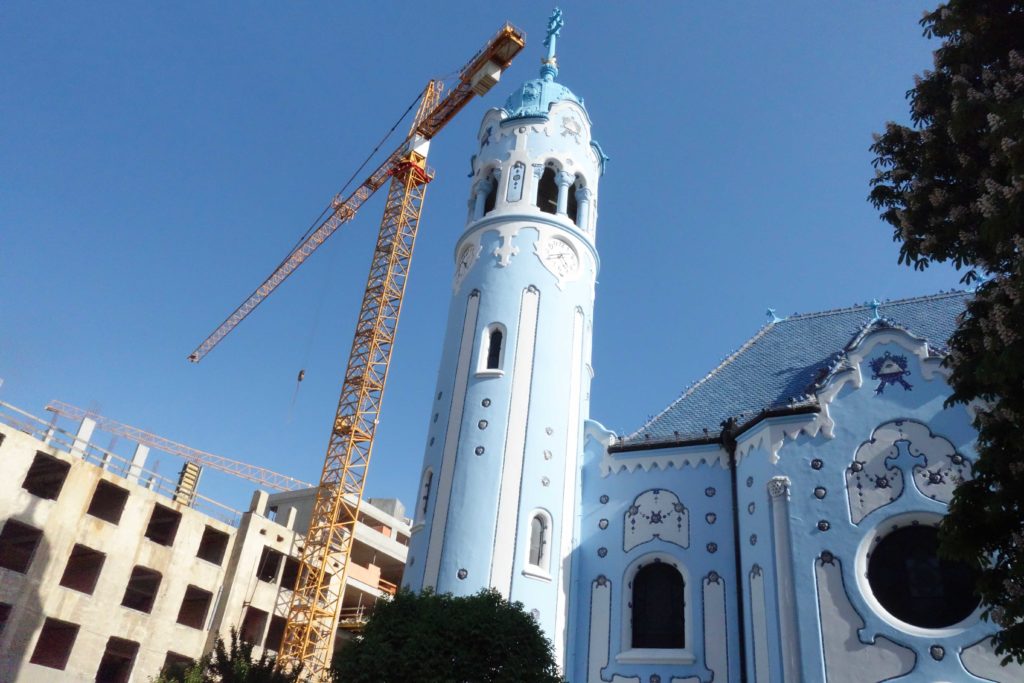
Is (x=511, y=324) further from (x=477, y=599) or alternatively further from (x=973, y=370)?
(x=973, y=370)

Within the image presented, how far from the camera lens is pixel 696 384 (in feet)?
82.9

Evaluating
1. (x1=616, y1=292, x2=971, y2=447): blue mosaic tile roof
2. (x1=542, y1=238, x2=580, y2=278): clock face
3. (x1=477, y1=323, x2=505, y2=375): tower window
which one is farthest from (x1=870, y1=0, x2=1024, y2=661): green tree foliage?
(x1=542, y1=238, x2=580, y2=278): clock face

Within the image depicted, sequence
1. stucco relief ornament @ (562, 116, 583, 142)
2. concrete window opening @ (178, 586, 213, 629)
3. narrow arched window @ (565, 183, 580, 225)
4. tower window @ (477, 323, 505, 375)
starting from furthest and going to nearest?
concrete window opening @ (178, 586, 213, 629)
stucco relief ornament @ (562, 116, 583, 142)
narrow arched window @ (565, 183, 580, 225)
tower window @ (477, 323, 505, 375)

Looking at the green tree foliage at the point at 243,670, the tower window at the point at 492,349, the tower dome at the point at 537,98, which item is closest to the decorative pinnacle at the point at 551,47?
the tower dome at the point at 537,98

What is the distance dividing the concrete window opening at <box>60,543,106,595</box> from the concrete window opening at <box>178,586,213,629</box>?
459 cm

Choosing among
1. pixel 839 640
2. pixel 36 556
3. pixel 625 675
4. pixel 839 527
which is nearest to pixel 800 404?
pixel 839 527

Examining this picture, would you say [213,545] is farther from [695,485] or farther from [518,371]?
[695,485]

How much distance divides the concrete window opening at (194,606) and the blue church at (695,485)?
18.4m

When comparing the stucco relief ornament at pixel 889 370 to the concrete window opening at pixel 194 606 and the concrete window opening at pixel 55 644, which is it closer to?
the concrete window opening at pixel 55 644

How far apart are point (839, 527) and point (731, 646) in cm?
366

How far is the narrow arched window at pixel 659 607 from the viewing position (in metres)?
20.0

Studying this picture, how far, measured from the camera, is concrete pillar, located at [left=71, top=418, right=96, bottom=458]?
3235cm

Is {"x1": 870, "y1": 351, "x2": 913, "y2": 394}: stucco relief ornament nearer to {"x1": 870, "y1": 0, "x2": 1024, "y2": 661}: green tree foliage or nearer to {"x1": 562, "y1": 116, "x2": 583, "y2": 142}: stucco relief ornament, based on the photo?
{"x1": 870, "y1": 0, "x2": 1024, "y2": 661}: green tree foliage

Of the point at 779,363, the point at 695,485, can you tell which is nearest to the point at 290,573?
the point at 695,485
